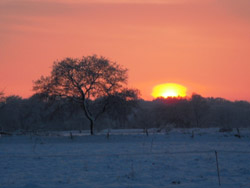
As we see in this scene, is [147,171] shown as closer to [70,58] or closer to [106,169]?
[106,169]

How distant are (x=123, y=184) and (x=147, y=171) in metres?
3.56

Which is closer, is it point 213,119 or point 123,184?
point 123,184

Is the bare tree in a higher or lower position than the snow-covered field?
higher

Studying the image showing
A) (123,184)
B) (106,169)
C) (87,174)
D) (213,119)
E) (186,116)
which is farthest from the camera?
(213,119)

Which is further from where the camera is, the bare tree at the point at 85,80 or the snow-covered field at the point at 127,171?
the bare tree at the point at 85,80

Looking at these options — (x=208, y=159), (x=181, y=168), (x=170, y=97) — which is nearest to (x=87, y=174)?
(x=181, y=168)

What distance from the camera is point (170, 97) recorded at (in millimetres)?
110250

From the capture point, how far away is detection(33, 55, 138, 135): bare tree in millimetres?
46250

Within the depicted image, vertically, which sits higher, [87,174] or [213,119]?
[213,119]

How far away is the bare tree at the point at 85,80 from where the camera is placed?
46250mm

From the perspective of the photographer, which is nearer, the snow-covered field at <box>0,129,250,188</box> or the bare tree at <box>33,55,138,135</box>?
the snow-covered field at <box>0,129,250,188</box>

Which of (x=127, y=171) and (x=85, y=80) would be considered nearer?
(x=127, y=171)

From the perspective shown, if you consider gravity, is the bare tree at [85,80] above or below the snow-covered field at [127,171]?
above

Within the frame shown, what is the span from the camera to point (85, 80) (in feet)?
153
